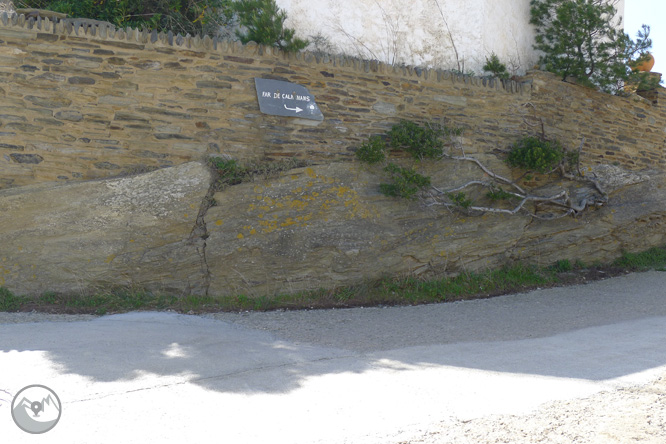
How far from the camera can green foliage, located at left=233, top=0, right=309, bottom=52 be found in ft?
24.1

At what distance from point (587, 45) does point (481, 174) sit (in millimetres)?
3065

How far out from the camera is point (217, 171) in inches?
281

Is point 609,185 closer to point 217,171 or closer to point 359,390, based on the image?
point 217,171

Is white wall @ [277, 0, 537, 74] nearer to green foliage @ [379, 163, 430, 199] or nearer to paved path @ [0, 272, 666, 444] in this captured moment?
green foliage @ [379, 163, 430, 199]

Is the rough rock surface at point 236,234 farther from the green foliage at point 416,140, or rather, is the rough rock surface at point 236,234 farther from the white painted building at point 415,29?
the white painted building at point 415,29

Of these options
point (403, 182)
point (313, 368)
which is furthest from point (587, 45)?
point (313, 368)

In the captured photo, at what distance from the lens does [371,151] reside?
24.9 feet

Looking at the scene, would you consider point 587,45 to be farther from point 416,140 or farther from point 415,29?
point 416,140

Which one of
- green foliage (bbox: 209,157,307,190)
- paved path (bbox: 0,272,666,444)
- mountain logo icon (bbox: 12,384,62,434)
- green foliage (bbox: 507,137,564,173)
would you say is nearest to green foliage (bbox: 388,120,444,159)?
green foliage (bbox: 507,137,564,173)

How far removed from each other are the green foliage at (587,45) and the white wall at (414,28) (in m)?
0.68

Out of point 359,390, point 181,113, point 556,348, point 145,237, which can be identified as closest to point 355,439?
point 359,390

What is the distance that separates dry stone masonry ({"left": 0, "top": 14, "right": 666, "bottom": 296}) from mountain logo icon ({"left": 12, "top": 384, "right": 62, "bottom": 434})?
286cm

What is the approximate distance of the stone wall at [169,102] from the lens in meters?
6.61

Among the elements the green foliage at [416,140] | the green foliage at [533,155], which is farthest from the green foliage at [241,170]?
the green foliage at [533,155]
